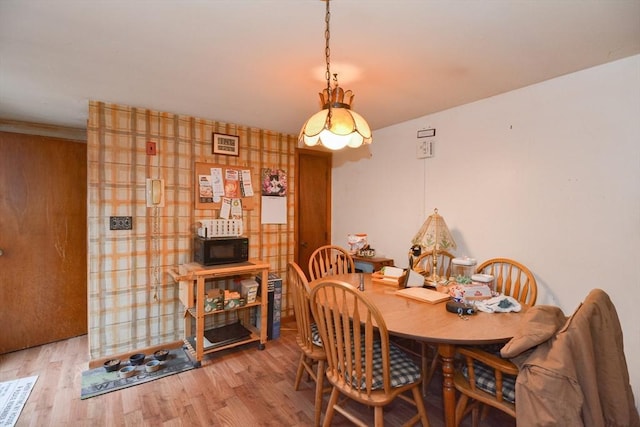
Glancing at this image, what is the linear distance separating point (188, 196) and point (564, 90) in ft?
10.2

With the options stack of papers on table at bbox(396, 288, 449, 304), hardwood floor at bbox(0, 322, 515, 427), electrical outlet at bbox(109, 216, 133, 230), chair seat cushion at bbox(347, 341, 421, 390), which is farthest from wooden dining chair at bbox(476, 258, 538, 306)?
electrical outlet at bbox(109, 216, 133, 230)

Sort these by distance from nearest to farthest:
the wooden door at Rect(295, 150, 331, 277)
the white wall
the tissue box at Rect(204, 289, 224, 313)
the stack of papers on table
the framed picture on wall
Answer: the white wall < the stack of papers on table < the tissue box at Rect(204, 289, 224, 313) < the framed picture on wall < the wooden door at Rect(295, 150, 331, 277)

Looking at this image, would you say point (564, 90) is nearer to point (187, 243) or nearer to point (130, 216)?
point (187, 243)

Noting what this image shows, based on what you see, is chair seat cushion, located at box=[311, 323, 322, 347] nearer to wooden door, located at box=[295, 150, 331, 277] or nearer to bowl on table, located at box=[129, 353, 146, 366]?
bowl on table, located at box=[129, 353, 146, 366]

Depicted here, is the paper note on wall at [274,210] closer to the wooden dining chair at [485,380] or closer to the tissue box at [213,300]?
the tissue box at [213,300]

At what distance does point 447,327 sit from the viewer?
1.55 meters

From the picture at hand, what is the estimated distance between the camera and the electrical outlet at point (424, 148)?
9.39ft

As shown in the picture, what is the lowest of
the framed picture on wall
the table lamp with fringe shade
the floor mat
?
the floor mat

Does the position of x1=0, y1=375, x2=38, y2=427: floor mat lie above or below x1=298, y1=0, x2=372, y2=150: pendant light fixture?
below

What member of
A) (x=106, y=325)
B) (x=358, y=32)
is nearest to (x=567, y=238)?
(x=358, y=32)

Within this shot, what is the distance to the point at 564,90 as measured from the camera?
2061mm

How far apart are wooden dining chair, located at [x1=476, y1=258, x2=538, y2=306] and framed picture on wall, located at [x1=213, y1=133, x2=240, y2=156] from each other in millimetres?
2535

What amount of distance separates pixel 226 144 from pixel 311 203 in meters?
1.27

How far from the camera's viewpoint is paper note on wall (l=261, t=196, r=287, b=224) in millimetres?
3438
